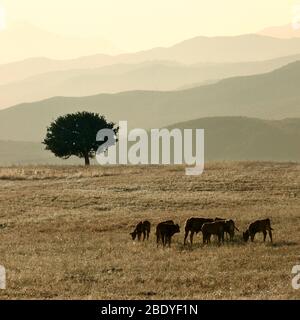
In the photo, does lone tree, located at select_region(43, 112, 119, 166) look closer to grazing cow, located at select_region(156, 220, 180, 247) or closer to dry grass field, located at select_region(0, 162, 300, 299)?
dry grass field, located at select_region(0, 162, 300, 299)

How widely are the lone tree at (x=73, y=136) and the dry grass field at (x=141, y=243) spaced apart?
18.1 metres

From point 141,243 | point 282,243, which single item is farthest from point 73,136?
point 282,243

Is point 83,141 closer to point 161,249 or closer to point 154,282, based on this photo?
point 161,249

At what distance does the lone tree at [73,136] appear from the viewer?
77688mm

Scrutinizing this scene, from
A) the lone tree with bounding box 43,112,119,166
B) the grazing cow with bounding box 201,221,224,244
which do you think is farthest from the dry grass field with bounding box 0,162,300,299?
the lone tree with bounding box 43,112,119,166

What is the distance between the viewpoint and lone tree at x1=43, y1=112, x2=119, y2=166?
255 feet

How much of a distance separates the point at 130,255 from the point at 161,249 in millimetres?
1555

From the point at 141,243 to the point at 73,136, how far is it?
178ft

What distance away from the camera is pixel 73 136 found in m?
77.9

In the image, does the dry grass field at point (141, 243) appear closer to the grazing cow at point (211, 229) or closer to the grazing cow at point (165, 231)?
the grazing cow at point (165, 231)

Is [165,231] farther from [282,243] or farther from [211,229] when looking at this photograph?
[282,243]

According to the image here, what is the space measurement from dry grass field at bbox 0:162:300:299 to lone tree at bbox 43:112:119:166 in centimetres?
1813

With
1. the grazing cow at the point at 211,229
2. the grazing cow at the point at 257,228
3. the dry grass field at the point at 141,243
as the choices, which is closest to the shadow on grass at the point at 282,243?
the dry grass field at the point at 141,243

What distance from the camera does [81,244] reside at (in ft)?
83.2
